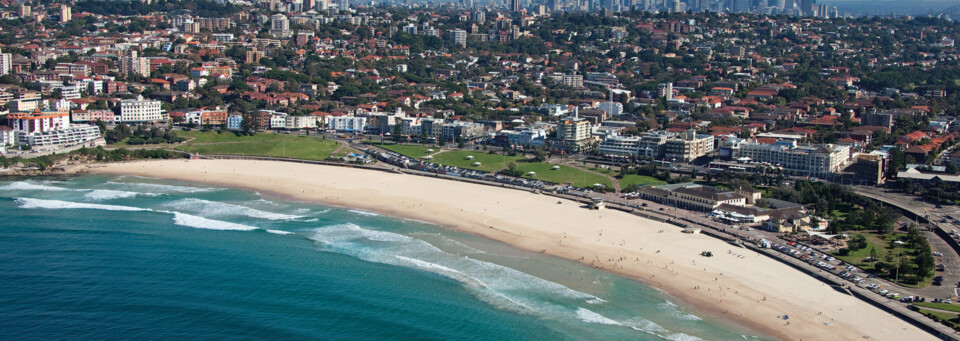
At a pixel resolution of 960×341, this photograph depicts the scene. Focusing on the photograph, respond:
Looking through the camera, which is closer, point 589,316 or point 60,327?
point 60,327

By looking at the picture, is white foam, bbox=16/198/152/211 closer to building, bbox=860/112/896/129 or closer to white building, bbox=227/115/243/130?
white building, bbox=227/115/243/130

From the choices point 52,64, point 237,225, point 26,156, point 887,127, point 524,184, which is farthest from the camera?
point 52,64

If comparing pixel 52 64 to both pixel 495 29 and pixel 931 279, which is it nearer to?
pixel 495 29

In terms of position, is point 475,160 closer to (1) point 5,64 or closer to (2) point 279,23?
(1) point 5,64

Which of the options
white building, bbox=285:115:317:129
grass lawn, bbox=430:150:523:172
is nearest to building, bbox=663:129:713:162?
grass lawn, bbox=430:150:523:172

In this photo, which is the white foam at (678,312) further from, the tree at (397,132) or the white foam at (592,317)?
the tree at (397,132)

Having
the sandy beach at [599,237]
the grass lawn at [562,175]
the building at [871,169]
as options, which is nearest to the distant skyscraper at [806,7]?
the building at [871,169]

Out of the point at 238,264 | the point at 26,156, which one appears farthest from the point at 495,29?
the point at 238,264
